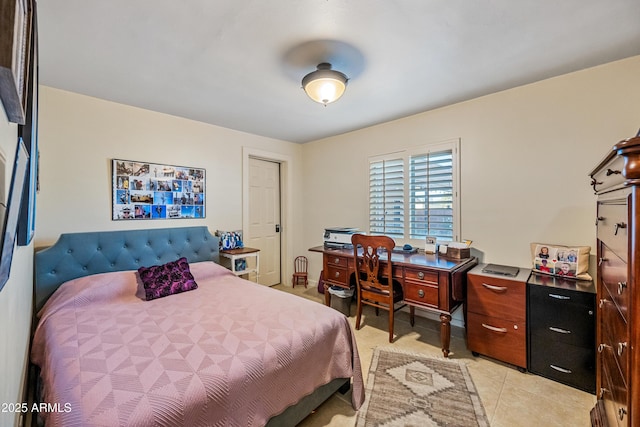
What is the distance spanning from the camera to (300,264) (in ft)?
14.8

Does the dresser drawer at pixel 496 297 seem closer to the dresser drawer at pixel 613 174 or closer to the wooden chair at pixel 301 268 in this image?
the dresser drawer at pixel 613 174

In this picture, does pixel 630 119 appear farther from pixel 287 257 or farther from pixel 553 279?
pixel 287 257

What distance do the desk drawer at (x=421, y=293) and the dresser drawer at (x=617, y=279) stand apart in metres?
1.18

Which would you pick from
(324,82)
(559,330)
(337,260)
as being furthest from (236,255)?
(559,330)

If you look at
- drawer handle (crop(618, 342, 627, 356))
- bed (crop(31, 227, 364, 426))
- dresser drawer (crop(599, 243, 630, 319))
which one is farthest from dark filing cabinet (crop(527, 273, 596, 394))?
bed (crop(31, 227, 364, 426))

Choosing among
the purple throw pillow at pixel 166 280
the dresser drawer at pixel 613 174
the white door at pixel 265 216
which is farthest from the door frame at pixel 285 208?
the dresser drawer at pixel 613 174

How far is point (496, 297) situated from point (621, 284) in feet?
4.41

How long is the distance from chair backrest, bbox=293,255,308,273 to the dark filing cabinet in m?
3.04

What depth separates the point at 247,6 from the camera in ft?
4.83

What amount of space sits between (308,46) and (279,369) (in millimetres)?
2011

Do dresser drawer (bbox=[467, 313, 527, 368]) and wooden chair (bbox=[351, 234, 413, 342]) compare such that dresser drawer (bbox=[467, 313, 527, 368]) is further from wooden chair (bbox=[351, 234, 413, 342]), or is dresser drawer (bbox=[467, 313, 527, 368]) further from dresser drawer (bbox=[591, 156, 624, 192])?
dresser drawer (bbox=[591, 156, 624, 192])

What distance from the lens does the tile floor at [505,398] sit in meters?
1.66

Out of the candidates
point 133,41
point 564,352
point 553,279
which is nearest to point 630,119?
point 553,279

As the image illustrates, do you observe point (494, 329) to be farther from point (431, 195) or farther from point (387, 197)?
point (387, 197)
